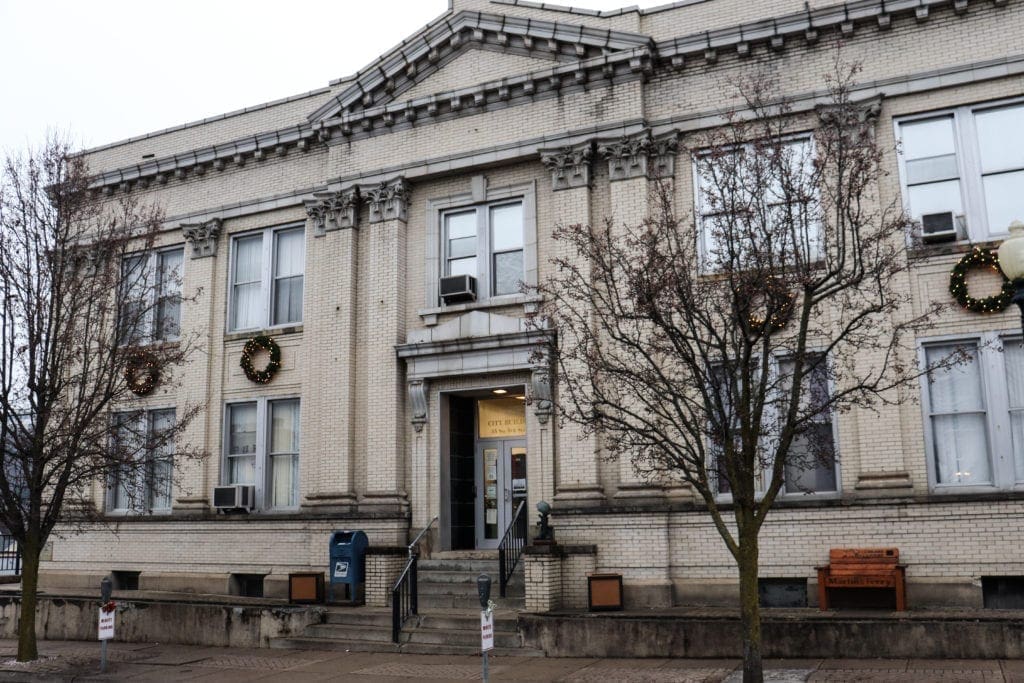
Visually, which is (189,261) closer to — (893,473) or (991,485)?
(893,473)

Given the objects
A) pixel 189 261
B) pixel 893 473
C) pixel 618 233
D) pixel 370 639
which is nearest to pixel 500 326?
pixel 618 233

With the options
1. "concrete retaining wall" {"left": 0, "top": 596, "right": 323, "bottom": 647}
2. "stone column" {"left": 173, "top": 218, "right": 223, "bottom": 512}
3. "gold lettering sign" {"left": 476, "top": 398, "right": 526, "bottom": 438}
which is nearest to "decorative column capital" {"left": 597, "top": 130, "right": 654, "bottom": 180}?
"gold lettering sign" {"left": 476, "top": 398, "right": 526, "bottom": 438}

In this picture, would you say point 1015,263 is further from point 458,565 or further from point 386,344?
point 386,344

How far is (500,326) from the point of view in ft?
59.5

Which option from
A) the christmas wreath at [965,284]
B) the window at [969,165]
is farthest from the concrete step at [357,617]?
the window at [969,165]

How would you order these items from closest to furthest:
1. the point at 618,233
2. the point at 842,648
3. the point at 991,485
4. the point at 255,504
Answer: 1. the point at 842,648
2. the point at 991,485
3. the point at 618,233
4. the point at 255,504

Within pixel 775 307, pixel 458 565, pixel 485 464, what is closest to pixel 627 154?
pixel 485 464

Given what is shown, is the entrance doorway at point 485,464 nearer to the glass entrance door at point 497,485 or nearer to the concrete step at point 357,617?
the glass entrance door at point 497,485

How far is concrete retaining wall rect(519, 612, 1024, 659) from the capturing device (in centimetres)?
1211

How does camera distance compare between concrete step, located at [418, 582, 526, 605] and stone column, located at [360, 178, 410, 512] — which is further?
stone column, located at [360, 178, 410, 512]

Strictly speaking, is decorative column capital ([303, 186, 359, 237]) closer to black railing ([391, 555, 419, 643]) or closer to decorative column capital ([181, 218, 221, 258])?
Result: decorative column capital ([181, 218, 221, 258])

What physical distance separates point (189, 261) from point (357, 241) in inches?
195

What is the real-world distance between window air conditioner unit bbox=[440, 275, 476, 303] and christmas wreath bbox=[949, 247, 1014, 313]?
341 inches

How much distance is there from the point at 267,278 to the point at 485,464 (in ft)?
22.2
